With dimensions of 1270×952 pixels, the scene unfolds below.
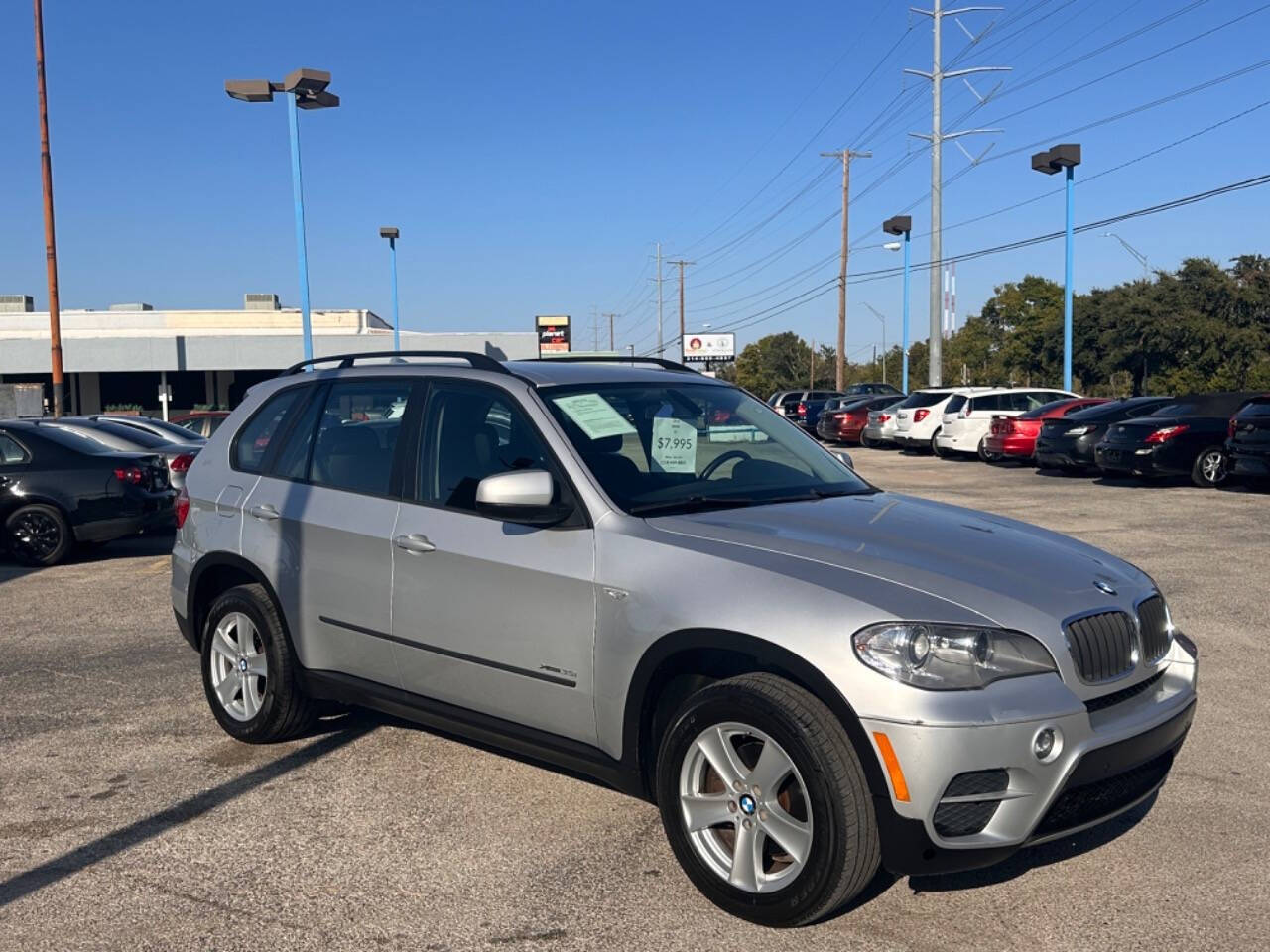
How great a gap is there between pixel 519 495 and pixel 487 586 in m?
0.48

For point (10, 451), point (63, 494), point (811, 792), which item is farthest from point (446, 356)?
point (10, 451)

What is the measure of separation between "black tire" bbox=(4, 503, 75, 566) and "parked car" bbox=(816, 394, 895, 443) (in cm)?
2372

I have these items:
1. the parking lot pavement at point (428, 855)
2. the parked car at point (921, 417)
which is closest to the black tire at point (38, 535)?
the parking lot pavement at point (428, 855)

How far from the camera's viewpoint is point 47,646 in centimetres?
809

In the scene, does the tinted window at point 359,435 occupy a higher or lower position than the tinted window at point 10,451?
higher

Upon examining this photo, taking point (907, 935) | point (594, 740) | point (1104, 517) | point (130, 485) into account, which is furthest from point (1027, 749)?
point (1104, 517)

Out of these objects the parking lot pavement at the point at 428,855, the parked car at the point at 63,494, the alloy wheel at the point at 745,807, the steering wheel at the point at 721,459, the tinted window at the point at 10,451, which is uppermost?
the steering wheel at the point at 721,459

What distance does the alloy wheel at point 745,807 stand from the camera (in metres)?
3.74

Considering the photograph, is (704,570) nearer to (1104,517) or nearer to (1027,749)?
(1027,749)

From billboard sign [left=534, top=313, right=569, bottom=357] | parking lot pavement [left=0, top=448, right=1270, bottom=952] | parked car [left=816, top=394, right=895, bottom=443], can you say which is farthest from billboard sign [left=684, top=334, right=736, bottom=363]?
parking lot pavement [left=0, top=448, right=1270, bottom=952]

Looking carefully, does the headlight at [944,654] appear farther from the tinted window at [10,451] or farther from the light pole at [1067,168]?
Answer: the light pole at [1067,168]

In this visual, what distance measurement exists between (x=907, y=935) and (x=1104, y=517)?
470 inches

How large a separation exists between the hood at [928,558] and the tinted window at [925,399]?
2537 centimetres

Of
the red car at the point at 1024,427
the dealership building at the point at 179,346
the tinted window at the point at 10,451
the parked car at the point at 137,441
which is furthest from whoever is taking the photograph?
the dealership building at the point at 179,346
